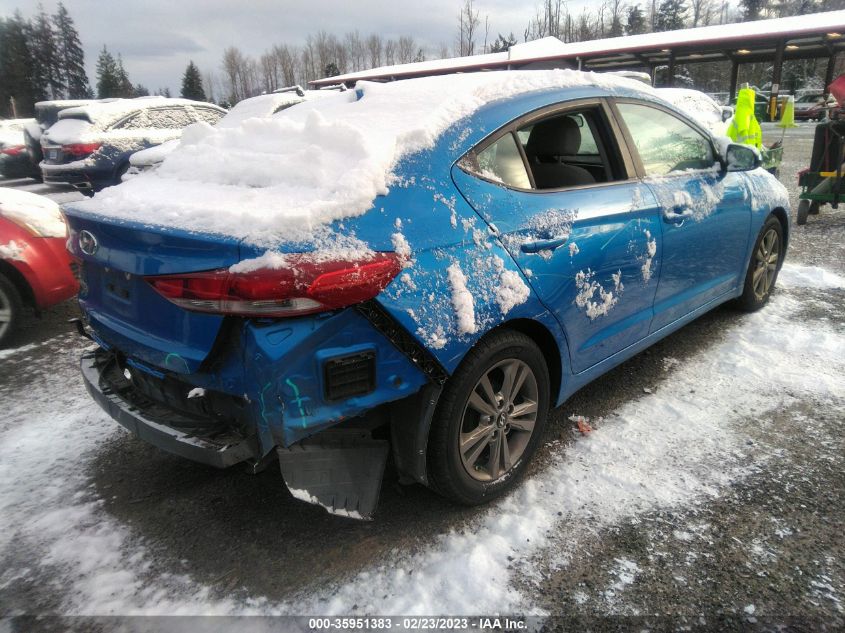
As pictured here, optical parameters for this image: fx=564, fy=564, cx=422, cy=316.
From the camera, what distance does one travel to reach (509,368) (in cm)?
240

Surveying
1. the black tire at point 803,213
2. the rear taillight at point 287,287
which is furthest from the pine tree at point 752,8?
the rear taillight at point 287,287

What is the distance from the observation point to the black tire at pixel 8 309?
14.2 ft

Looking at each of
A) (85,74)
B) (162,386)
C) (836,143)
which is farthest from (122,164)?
(85,74)

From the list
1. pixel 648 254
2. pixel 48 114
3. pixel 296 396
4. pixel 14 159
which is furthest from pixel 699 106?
pixel 14 159

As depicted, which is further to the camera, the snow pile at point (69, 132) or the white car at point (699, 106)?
the white car at point (699, 106)

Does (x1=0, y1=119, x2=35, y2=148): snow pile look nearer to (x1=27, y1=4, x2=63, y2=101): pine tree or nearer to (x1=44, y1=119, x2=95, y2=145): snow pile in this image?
(x1=44, y1=119, x2=95, y2=145): snow pile

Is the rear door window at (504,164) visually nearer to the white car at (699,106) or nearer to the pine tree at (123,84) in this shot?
the white car at (699,106)

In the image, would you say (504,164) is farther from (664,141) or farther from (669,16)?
(669,16)

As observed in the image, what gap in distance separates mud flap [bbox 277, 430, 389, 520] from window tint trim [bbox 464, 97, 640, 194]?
115 centimetres

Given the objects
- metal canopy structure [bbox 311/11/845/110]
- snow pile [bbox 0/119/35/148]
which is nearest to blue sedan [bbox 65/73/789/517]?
snow pile [bbox 0/119/35/148]

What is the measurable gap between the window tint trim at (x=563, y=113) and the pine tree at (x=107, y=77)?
226 ft

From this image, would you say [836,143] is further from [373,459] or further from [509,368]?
[373,459]

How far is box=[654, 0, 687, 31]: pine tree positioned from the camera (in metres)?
68.8

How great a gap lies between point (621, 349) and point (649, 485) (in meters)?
0.77
